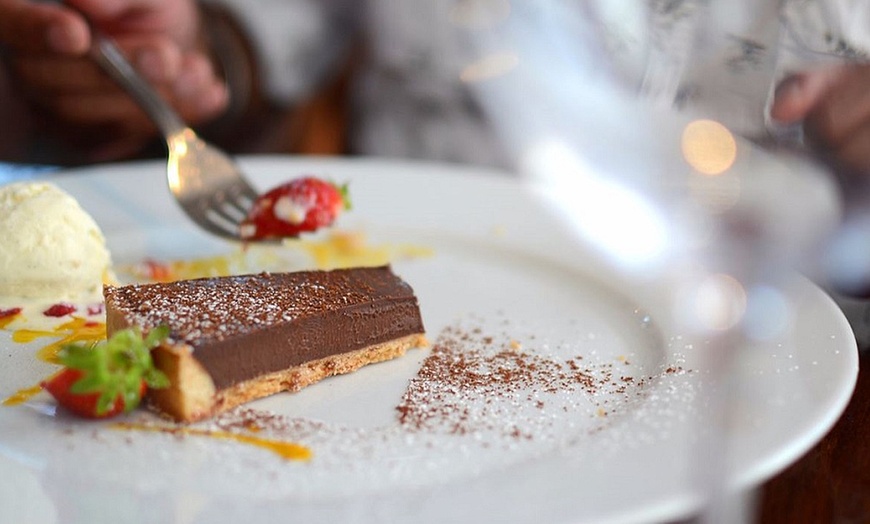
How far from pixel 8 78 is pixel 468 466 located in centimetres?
203

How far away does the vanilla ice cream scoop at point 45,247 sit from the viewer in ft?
5.21

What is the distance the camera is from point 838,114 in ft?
5.73

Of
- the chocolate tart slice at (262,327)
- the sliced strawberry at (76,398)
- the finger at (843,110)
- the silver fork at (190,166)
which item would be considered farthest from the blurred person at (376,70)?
the sliced strawberry at (76,398)

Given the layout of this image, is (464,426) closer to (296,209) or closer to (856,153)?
(296,209)

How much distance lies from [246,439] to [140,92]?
3.48ft

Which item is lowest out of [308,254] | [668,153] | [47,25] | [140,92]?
[668,153]

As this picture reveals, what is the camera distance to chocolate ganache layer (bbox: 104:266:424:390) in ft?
4.29

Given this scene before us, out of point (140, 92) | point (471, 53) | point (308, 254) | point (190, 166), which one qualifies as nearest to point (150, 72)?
point (140, 92)

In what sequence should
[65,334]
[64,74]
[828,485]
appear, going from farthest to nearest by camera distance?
1. [64,74]
2. [65,334]
3. [828,485]

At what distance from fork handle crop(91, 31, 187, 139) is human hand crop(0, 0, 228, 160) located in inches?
1.6

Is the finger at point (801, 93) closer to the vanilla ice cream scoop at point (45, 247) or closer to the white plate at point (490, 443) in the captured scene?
the white plate at point (490, 443)

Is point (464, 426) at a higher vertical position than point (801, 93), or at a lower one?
lower

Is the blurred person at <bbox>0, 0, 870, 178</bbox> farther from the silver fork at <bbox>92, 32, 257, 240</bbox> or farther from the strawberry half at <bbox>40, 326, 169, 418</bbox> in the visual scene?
the strawberry half at <bbox>40, 326, 169, 418</bbox>

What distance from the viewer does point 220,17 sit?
2768 mm
